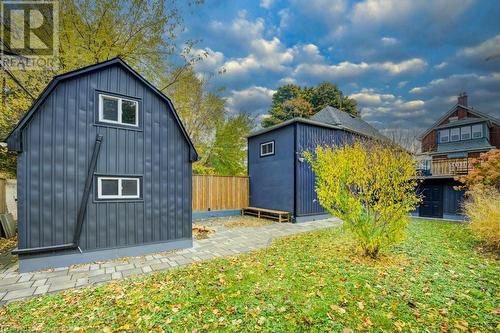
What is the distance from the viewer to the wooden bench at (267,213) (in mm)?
9998

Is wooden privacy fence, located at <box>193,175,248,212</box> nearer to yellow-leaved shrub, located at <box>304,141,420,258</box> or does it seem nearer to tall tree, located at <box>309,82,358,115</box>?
yellow-leaved shrub, located at <box>304,141,420,258</box>

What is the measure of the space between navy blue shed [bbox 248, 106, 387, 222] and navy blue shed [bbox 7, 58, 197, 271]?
212 inches

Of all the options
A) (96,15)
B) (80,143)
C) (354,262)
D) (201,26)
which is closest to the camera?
(354,262)

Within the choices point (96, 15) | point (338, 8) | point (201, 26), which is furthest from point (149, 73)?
point (338, 8)

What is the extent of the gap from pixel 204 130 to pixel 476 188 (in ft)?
55.2

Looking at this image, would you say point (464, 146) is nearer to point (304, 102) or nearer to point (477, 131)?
point (477, 131)

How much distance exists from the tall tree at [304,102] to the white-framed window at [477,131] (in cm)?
955

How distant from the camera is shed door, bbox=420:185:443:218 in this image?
11101 mm

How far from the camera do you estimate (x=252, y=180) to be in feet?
41.3

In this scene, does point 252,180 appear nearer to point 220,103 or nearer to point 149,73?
point 149,73

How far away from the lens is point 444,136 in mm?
20250

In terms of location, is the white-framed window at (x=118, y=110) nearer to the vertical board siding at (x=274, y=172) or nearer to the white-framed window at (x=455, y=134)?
the vertical board siding at (x=274, y=172)

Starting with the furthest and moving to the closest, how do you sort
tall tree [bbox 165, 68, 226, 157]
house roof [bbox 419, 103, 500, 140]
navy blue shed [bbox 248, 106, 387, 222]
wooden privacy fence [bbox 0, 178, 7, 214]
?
house roof [bbox 419, 103, 500, 140]
tall tree [bbox 165, 68, 226, 157]
navy blue shed [bbox 248, 106, 387, 222]
wooden privacy fence [bbox 0, 178, 7, 214]

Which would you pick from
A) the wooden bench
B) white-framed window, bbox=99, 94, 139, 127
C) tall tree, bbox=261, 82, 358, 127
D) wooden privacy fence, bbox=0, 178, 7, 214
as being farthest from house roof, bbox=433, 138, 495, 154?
wooden privacy fence, bbox=0, 178, 7, 214
